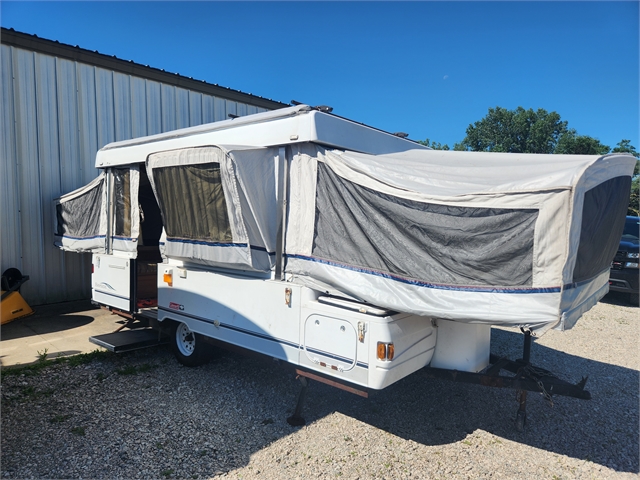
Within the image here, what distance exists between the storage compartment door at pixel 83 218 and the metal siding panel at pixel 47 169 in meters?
0.41

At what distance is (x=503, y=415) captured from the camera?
13.9 feet

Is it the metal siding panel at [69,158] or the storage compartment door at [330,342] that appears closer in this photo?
the storage compartment door at [330,342]

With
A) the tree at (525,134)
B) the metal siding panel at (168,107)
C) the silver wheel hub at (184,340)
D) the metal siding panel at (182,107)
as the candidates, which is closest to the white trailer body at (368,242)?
the silver wheel hub at (184,340)

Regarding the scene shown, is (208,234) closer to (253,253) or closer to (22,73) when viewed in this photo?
(253,253)

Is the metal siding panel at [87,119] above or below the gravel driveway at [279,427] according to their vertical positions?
above

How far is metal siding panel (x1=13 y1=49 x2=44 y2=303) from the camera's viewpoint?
7.55 metres

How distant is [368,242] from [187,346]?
289 cm

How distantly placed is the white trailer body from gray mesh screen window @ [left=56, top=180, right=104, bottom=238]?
194 cm

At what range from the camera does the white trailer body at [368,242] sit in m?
2.91

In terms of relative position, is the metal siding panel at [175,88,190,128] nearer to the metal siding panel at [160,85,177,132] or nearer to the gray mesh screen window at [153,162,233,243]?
the metal siding panel at [160,85,177,132]

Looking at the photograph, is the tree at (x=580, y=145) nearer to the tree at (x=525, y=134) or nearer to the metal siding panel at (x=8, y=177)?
the tree at (x=525, y=134)

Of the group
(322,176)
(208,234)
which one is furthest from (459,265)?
(208,234)

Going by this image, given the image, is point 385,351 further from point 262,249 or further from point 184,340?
point 184,340

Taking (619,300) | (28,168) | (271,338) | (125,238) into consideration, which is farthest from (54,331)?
(619,300)
